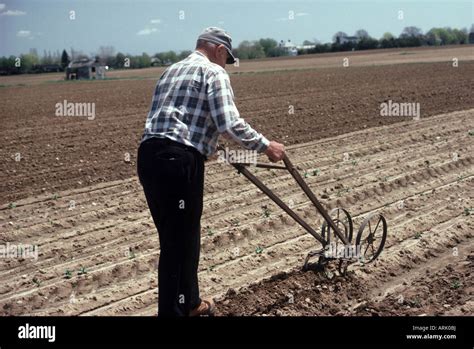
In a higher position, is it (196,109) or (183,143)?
(196,109)

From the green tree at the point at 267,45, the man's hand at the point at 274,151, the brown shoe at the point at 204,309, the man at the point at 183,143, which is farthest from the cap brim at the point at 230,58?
the green tree at the point at 267,45

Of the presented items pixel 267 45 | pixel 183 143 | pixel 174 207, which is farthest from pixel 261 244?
pixel 267 45

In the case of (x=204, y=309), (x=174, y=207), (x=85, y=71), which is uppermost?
(x=85, y=71)

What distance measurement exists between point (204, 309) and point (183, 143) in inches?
58.3

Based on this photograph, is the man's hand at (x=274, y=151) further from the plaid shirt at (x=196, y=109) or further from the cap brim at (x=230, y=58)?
the cap brim at (x=230, y=58)

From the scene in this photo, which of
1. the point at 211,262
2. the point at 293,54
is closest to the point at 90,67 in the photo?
the point at 293,54

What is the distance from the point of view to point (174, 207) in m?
4.12

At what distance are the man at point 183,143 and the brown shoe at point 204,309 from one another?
0.35m

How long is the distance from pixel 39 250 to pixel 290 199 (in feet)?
11.2

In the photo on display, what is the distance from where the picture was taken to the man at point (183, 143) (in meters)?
4.04

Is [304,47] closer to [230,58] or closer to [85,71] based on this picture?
[85,71]

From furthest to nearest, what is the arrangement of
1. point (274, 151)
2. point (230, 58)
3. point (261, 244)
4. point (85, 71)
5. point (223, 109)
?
point (85, 71)
point (261, 244)
point (230, 58)
point (274, 151)
point (223, 109)

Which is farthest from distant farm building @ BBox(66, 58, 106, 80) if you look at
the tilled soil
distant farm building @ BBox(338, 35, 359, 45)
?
the tilled soil

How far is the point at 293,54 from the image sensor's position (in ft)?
308
